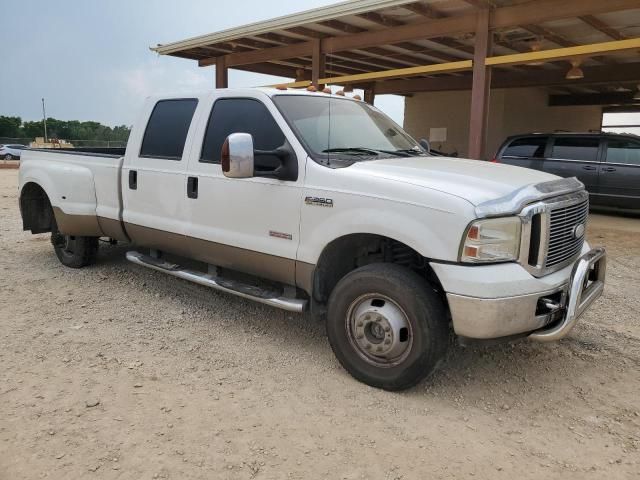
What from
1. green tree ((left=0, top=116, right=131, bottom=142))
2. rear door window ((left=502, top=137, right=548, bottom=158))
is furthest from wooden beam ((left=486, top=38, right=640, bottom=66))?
green tree ((left=0, top=116, right=131, bottom=142))

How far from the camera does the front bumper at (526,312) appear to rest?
2992 mm

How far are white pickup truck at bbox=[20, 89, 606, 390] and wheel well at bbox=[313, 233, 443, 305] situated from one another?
0.01m

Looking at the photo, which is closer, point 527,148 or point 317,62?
point 527,148

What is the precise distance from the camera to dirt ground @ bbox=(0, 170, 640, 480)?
2.67m

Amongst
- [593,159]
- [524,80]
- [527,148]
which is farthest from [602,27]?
[524,80]

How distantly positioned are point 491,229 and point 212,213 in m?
2.24

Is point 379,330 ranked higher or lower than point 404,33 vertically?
lower

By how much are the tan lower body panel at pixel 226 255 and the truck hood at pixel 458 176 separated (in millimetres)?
850

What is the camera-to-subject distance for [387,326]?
3.34 meters

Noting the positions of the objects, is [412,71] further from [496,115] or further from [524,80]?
[496,115]

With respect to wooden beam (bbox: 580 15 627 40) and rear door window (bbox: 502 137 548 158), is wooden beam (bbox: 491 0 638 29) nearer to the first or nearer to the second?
wooden beam (bbox: 580 15 627 40)

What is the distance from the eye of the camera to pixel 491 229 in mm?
3021

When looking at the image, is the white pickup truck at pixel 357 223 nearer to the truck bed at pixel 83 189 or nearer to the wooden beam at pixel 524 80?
the truck bed at pixel 83 189

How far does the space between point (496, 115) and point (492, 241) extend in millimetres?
15365
